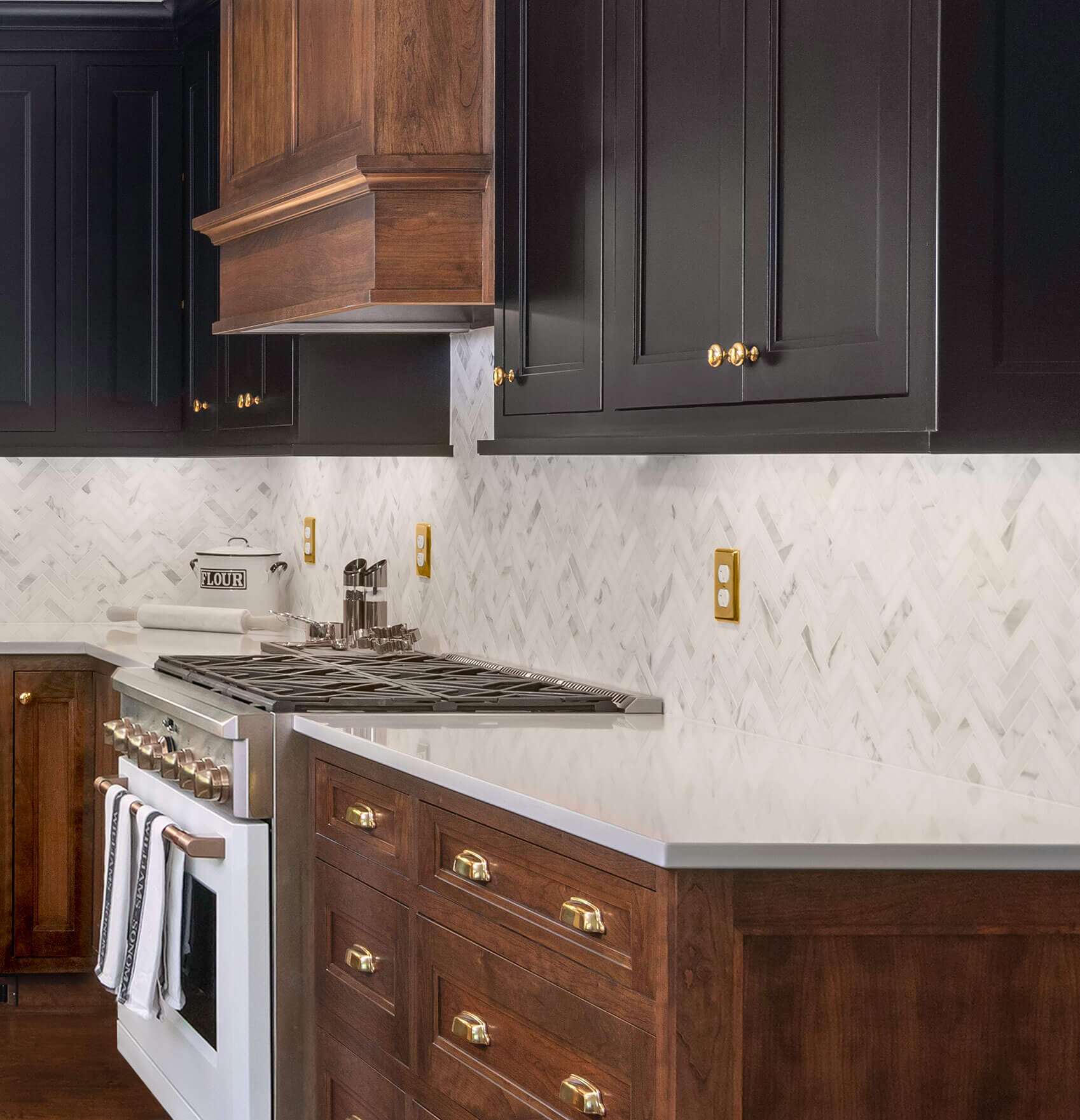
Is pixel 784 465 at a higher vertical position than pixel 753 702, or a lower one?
higher

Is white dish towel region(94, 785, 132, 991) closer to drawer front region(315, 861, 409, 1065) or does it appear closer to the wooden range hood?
drawer front region(315, 861, 409, 1065)

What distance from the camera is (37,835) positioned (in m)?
3.93

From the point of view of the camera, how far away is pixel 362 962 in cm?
232

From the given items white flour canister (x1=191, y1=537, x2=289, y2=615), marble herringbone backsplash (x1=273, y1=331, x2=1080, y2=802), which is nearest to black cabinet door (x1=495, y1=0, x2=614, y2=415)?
marble herringbone backsplash (x1=273, y1=331, x2=1080, y2=802)

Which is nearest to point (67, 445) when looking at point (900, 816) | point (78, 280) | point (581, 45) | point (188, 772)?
point (78, 280)

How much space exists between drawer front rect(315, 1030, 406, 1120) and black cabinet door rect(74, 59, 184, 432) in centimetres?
234

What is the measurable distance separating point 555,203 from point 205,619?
1999 mm

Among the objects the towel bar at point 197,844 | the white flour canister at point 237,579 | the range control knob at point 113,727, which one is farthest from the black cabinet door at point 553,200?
the white flour canister at point 237,579

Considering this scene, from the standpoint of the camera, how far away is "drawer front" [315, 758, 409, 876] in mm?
2195

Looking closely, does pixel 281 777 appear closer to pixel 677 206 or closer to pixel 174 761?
pixel 174 761

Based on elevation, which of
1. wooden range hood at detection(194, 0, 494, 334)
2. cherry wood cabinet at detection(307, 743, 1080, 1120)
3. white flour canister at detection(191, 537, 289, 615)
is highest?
wooden range hood at detection(194, 0, 494, 334)

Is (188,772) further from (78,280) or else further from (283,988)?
(78,280)

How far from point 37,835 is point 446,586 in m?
1.30

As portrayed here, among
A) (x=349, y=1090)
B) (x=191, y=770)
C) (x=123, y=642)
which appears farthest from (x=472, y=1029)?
(x=123, y=642)
